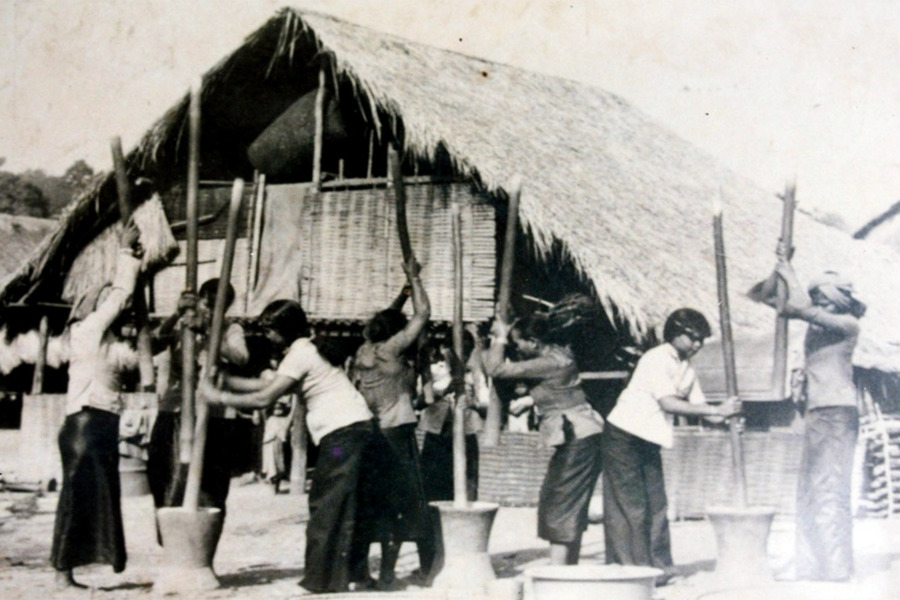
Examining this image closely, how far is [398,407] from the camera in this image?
4.96 metres

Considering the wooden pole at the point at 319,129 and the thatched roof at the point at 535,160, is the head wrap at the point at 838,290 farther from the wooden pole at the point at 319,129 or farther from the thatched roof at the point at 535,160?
the wooden pole at the point at 319,129

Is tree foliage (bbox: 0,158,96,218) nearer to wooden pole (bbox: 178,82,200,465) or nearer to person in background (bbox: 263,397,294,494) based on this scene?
person in background (bbox: 263,397,294,494)

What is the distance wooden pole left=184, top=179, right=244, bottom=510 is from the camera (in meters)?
4.38

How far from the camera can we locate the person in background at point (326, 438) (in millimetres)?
4108

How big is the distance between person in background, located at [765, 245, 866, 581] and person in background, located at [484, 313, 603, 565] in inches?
35.3

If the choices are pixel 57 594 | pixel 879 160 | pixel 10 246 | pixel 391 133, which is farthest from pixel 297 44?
pixel 10 246

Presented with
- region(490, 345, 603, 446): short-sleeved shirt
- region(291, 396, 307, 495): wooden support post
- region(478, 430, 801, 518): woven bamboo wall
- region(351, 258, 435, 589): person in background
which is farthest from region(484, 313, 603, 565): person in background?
region(291, 396, 307, 495): wooden support post

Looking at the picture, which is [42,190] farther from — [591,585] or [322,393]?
[591,585]

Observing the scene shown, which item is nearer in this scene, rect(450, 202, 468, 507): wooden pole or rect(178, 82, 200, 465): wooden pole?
rect(178, 82, 200, 465): wooden pole

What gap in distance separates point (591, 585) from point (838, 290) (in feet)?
7.06

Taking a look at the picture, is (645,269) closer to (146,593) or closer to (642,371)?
(642,371)

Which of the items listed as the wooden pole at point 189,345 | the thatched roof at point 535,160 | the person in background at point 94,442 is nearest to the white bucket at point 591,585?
the wooden pole at point 189,345

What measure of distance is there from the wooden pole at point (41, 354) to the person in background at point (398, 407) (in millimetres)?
5370

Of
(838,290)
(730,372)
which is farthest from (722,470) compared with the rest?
(838,290)
